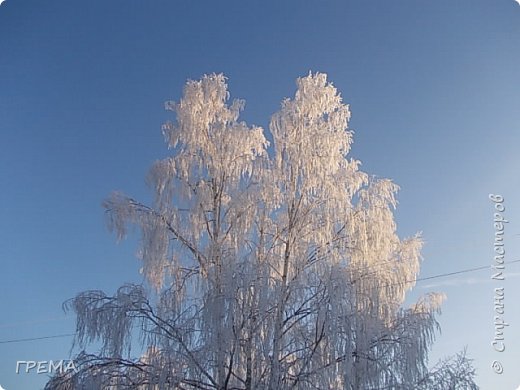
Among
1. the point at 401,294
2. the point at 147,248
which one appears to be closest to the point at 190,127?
the point at 147,248

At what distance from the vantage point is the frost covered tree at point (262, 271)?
5.53 metres

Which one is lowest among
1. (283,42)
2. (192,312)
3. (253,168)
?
(192,312)

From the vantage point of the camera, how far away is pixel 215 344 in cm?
540

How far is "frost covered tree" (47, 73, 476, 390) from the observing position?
5527mm

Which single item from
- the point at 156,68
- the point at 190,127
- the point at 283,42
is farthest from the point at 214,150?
the point at 283,42

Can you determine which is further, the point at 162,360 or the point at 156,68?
the point at 156,68

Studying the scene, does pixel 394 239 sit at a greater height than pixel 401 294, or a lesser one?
greater

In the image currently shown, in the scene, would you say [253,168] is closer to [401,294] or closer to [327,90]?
[327,90]

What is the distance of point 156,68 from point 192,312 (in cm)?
225

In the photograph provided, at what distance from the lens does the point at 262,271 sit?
5859 mm

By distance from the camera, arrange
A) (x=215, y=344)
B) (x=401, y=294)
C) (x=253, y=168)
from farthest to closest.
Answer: (x=253, y=168) → (x=401, y=294) → (x=215, y=344)

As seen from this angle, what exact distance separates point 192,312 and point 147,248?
97 centimetres

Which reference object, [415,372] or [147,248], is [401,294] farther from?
[147,248]

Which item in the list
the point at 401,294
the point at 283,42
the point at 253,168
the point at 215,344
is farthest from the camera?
the point at 253,168
